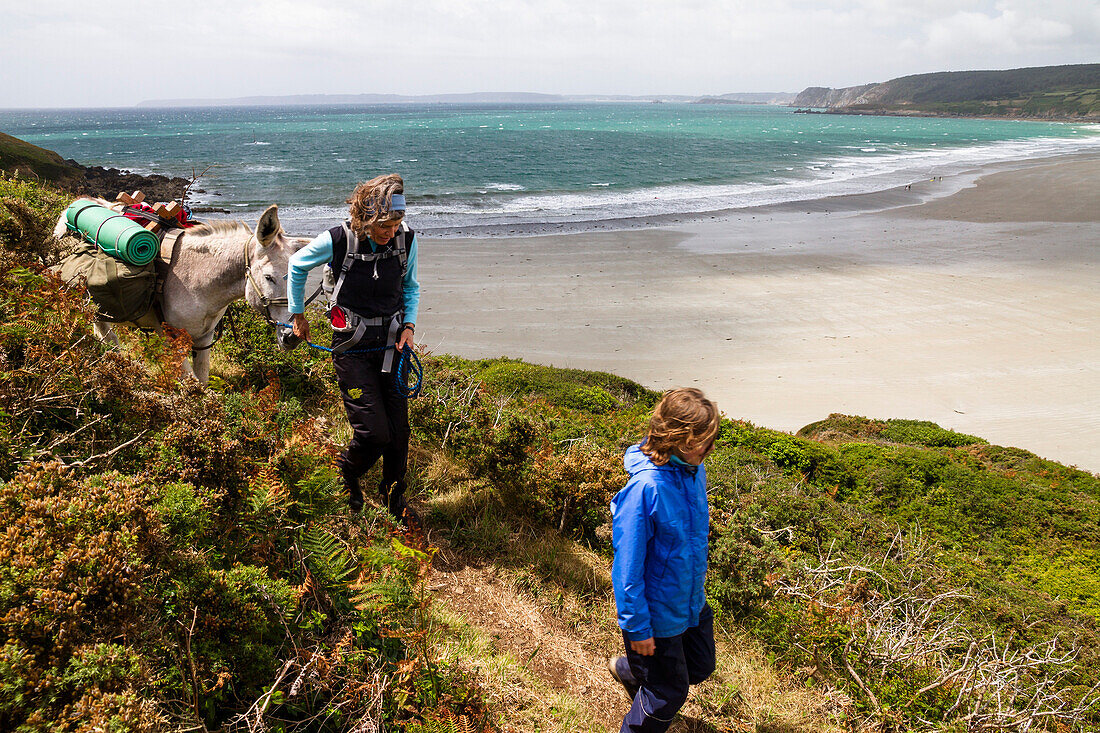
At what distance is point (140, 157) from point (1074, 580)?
242 feet

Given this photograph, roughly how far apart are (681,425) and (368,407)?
2.12 meters

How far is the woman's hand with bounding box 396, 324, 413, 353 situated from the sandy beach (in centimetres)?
809

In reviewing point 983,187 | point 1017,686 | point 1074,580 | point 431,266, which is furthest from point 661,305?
point 983,187

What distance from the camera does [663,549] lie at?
9.11 feet

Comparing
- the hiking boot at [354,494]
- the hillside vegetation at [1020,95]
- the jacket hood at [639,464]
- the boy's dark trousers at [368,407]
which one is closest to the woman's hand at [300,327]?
the boy's dark trousers at [368,407]

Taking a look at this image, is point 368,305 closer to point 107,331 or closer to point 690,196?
point 107,331

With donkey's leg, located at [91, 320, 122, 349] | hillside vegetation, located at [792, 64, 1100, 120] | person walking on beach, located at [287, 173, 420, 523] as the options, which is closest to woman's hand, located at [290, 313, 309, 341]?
person walking on beach, located at [287, 173, 420, 523]

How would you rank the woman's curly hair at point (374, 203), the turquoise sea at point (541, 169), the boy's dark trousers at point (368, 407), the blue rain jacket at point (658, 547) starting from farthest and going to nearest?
the turquoise sea at point (541, 169) < the boy's dark trousers at point (368, 407) < the woman's curly hair at point (374, 203) < the blue rain jacket at point (658, 547)

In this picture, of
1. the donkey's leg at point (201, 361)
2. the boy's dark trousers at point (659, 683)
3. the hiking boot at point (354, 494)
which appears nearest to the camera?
the boy's dark trousers at point (659, 683)

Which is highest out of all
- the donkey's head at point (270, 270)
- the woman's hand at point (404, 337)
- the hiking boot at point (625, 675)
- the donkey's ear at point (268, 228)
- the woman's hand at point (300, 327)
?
the donkey's ear at point (268, 228)

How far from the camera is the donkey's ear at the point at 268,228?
14.9 ft

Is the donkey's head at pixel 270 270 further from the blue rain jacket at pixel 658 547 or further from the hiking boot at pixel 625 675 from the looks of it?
the hiking boot at pixel 625 675

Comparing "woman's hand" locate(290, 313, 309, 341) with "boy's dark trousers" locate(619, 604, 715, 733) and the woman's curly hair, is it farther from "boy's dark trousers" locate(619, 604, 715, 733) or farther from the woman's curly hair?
"boy's dark trousers" locate(619, 604, 715, 733)

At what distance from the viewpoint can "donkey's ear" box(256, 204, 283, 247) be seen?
14.9 ft
